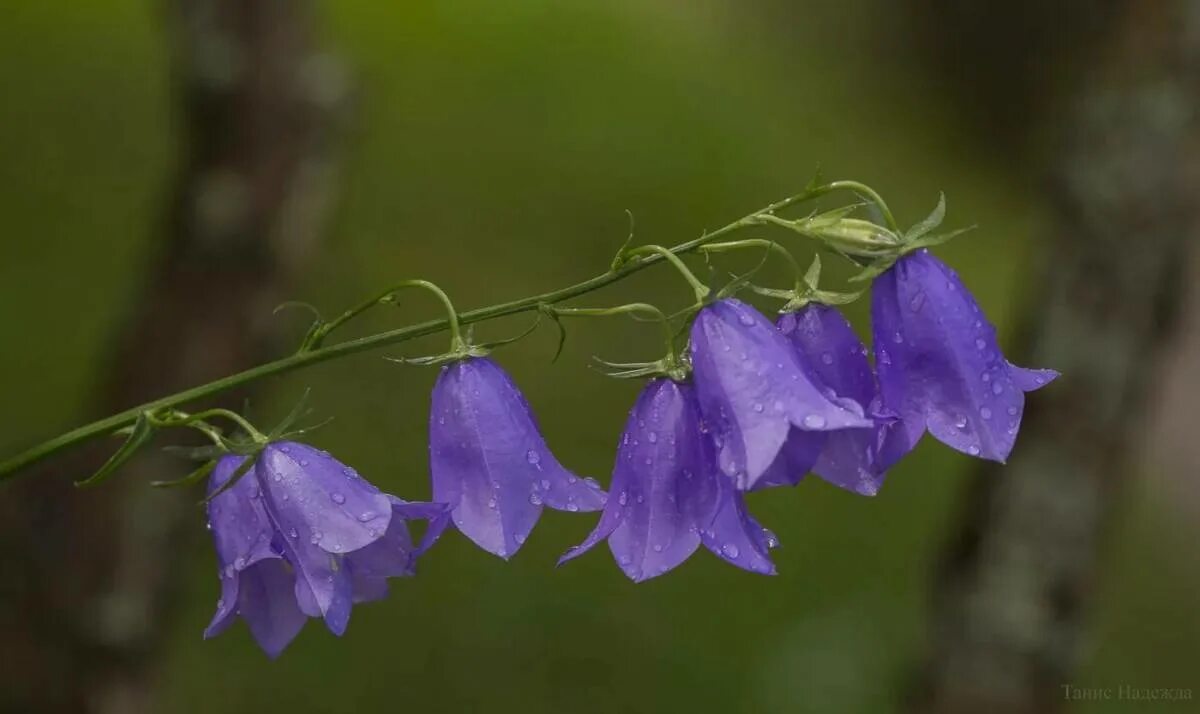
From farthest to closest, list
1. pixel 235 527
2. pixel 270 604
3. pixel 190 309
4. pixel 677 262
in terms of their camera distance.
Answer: pixel 190 309 → pixel 270 604 → pixel 235 527 → pixel 677 262

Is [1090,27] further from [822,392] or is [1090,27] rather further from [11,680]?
[11,680]

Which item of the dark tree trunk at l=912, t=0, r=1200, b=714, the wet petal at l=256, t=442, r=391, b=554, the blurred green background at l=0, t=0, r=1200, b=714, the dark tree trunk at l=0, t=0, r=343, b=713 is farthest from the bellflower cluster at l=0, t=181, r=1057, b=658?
the blurred green background at l=0, t=0, r=1200, b=714

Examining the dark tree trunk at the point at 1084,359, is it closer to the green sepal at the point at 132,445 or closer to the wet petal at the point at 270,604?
the wet petal at the point at 270,604

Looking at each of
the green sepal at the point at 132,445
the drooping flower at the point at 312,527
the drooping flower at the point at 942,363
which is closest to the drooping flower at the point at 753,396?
the drooping flower at the point at 942,363

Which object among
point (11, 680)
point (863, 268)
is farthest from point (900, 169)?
point (863, 268)

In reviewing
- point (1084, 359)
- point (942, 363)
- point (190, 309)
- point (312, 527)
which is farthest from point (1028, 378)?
point (190, 309)

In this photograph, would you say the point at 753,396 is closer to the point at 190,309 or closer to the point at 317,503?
the point at 317,503

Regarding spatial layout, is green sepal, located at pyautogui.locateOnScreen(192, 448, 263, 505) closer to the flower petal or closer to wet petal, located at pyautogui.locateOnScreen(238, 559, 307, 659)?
wet petal, located at pyautogui.locateOnScreen(238, 559, 307, 659)
